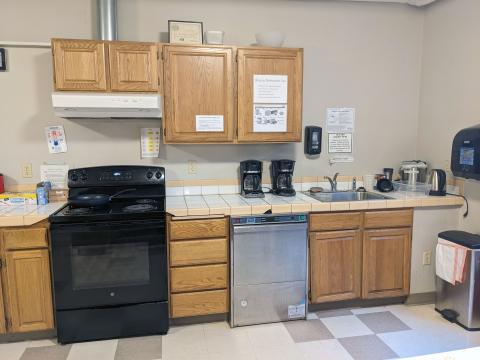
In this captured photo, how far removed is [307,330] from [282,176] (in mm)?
1264

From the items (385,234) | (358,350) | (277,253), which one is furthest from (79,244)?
(385,234)

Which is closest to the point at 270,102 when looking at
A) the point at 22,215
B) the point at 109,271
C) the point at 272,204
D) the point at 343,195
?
the point at 272,204

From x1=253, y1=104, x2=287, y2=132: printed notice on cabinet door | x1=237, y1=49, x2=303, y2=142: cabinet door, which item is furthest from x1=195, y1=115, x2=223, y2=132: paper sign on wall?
x1=253, y1=104, x2=287, y2=132: printed notice on cabinet door

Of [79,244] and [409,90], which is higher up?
[409,90]

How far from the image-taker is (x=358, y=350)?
257 centimetres

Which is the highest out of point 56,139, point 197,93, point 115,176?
point 197,93

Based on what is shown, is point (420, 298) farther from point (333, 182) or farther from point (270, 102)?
point (270, 102)

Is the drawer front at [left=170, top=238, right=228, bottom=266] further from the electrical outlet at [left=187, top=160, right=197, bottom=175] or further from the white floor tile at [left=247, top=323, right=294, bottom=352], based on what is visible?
the electrical outlet at [left=187, top=160, right=197, bottom=175]

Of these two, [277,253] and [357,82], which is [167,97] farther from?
[357,82]

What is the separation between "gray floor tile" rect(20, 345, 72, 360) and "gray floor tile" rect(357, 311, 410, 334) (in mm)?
2196

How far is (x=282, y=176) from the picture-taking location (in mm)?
3328

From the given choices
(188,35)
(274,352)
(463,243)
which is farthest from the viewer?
(188,35)

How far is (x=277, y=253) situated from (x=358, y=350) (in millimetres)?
847

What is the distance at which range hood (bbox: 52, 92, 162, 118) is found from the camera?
2.62 m
